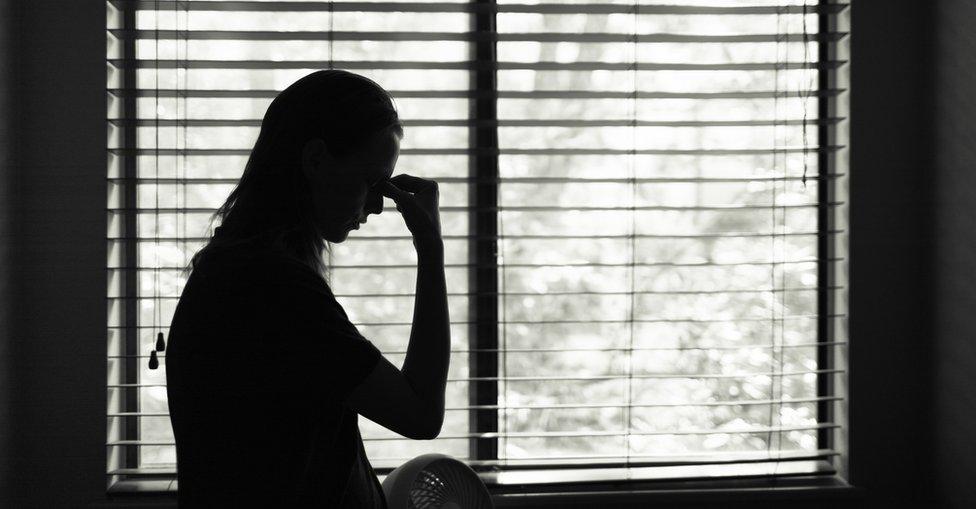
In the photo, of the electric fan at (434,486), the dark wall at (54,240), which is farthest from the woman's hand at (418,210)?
the dark wall at (54,240)

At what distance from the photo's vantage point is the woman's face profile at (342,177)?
2.95 ft

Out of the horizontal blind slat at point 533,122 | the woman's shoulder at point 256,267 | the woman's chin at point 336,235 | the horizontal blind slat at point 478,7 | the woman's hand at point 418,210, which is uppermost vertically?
the horizontal blind slat at point 478,7

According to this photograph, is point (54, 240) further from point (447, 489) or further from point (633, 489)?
point (633, 489)

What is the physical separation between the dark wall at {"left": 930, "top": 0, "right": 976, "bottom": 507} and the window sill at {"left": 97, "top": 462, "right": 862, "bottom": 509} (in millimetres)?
231

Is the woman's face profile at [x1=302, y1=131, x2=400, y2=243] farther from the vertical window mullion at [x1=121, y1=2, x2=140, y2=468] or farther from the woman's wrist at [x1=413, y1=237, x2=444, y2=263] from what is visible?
the vertical window mullion at [x1=121, y1=2, x2=140, y2=468]

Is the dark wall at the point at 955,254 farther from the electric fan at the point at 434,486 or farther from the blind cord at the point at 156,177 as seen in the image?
the blind cord at the point at 156,177

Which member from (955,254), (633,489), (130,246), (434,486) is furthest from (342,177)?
(955,254)

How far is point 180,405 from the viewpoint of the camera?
2.74 feet

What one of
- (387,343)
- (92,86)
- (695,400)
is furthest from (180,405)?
(695,400)

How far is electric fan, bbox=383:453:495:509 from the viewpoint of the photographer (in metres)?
1.18

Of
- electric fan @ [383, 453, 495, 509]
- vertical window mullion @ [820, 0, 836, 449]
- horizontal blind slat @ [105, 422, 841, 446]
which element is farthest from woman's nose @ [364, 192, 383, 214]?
vertical window mullion @ [820, 0, 836, 449]

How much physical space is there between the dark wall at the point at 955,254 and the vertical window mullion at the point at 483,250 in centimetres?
101

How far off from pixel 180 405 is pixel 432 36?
1.04 meters

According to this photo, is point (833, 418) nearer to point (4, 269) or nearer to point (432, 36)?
point (432, 36)
